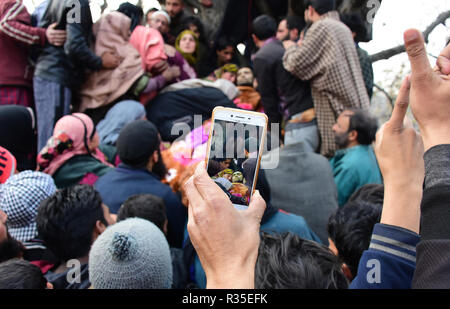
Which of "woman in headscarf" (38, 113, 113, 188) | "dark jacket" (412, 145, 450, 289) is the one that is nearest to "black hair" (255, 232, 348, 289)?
"dark jacket" (412, 145, 450, 289)

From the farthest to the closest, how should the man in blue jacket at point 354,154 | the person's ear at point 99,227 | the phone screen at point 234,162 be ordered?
the man in blue jacket at point 354,154, the person's ear at point 99,227, the phone screen at point 234,162

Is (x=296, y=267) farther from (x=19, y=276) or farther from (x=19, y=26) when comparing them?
(x=19, y=26)

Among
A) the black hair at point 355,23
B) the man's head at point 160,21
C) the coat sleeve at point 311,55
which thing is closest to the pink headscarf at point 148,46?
the man's head at point 160,21

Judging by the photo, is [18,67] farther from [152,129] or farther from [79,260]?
[79,260]

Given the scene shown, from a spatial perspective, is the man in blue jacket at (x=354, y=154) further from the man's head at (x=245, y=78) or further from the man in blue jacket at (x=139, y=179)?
the man's head at (x=245, y=78)

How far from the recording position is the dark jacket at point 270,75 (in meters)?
3.55

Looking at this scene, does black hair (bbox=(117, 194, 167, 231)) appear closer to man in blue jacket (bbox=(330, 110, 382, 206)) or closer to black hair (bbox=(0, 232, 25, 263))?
black hair (bbox=(0, 232, 25, 263))

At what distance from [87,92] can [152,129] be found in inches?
55.1

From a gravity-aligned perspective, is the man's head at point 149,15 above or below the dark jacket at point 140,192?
above

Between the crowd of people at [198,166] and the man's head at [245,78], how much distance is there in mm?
22

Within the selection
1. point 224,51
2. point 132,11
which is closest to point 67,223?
point 132,11

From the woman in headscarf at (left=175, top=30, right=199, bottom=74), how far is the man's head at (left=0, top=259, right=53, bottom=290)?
387 cm

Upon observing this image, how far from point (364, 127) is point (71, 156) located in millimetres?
2238

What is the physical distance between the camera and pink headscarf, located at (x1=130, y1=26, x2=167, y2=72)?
4.13 metres
